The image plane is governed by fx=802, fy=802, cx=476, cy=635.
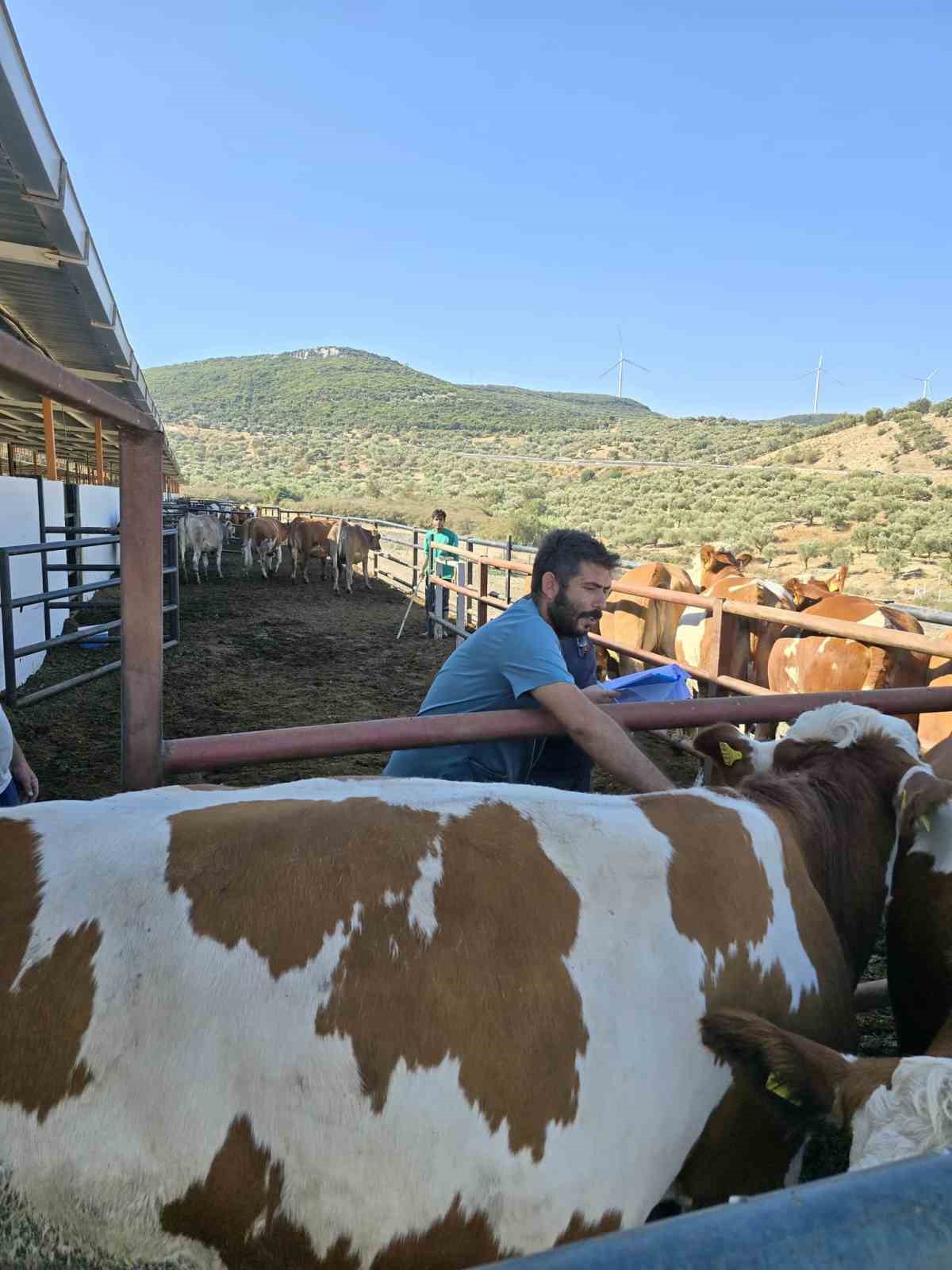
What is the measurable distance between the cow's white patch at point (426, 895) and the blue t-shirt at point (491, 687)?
1.01 metres

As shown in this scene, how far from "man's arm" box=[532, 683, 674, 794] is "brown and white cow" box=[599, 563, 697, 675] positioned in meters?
5.25

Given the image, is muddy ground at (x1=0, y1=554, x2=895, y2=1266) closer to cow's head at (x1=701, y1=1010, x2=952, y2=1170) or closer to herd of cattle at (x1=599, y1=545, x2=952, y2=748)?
cow's head at (x1=701, y1=1010, x2=952, y2=1170)

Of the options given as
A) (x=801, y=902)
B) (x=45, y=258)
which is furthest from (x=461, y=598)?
(x=801, y=902)

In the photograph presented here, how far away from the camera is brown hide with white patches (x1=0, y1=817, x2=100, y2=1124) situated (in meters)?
1.17

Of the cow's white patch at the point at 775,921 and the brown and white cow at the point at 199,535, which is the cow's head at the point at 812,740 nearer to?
the cow's white patch at the point at 775,921

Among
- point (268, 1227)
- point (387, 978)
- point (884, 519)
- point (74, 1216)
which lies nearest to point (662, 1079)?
point (387, 978)

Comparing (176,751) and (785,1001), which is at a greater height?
(176,751)

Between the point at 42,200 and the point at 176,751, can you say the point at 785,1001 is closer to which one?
the point at 176,751

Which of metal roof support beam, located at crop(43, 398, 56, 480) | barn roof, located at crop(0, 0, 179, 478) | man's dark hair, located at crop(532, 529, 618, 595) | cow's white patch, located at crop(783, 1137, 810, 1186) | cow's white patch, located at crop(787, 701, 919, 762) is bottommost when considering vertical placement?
cow's white patch, located at crop(783, 1137, 810, 1186)

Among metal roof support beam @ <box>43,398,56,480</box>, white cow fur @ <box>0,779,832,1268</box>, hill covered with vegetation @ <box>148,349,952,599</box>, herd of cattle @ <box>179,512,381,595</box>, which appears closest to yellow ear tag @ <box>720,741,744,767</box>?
white cow fur @ <box>0,779,832,1268</box>

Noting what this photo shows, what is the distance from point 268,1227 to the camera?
120 centimetres

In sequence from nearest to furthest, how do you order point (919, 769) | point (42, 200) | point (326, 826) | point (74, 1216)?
1. point (74, 1216)
2. point (326, 826)
3. point (919, 769)
4. point (42, 200)

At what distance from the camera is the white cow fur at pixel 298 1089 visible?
1.16m

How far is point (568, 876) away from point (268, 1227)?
722mm
